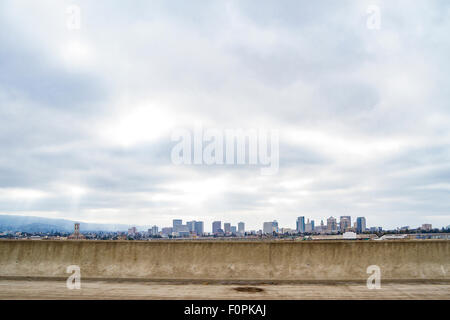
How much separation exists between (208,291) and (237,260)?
280cm

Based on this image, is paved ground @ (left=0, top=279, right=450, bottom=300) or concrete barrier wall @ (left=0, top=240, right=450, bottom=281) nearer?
paved ground @ (left=0, top=279, right=450, bottom=300)

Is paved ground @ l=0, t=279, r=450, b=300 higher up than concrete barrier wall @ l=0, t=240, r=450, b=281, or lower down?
lower down

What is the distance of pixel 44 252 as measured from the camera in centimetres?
1361

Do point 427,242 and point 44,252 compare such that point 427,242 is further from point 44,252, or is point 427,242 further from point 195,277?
point 44,252

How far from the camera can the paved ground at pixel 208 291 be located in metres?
9.79

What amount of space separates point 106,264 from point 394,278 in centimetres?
1037

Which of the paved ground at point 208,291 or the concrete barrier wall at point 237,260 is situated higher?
the concrete barrier wall at point 237,260

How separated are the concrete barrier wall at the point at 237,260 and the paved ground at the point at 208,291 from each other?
996 millimetres

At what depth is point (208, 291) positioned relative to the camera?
34.4 feet

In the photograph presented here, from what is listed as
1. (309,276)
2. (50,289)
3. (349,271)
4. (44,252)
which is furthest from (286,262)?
(44,252)

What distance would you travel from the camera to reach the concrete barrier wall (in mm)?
12805

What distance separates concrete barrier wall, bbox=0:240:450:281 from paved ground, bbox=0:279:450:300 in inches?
39.2

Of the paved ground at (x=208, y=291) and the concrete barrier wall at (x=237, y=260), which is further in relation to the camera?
the concrete barrier wall at (x=237, y=260)
